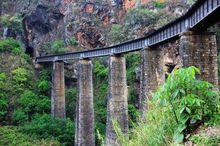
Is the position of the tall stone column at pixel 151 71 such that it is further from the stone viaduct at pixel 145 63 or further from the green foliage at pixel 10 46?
the green foliage at pixel 10 46

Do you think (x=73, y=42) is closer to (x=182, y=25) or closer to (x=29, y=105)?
(x=29, y=105)

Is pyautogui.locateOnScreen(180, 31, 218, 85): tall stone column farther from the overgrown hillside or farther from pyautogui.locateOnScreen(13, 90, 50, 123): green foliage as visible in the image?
pyautogui.locateOnScreen(13, 90, 50, 123): green foliage

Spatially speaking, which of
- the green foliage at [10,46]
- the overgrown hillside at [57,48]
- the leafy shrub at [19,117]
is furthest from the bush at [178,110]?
the green foliage at [10,46]

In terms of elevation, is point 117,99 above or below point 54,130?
above

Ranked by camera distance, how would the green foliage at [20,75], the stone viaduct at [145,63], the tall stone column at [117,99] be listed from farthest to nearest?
the green foliage at [20,75], the tall stone column at [117,99], the stone viaduct at [145,63]

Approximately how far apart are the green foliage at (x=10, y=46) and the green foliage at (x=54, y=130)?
14240mm

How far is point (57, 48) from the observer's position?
44.0 metres

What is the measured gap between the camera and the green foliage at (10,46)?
4459 centimetres

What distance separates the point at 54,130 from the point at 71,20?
18246 millimetres

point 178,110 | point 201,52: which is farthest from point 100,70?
point 178,110

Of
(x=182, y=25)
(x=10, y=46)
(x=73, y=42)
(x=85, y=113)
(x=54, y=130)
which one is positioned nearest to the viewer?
(x=182, y=25)

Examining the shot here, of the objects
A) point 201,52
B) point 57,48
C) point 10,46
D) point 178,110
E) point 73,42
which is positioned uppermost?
point 73,42

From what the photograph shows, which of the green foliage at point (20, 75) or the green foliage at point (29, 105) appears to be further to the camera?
the green foliage at point (20, 75)

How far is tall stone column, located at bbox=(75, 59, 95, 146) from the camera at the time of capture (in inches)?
1113
